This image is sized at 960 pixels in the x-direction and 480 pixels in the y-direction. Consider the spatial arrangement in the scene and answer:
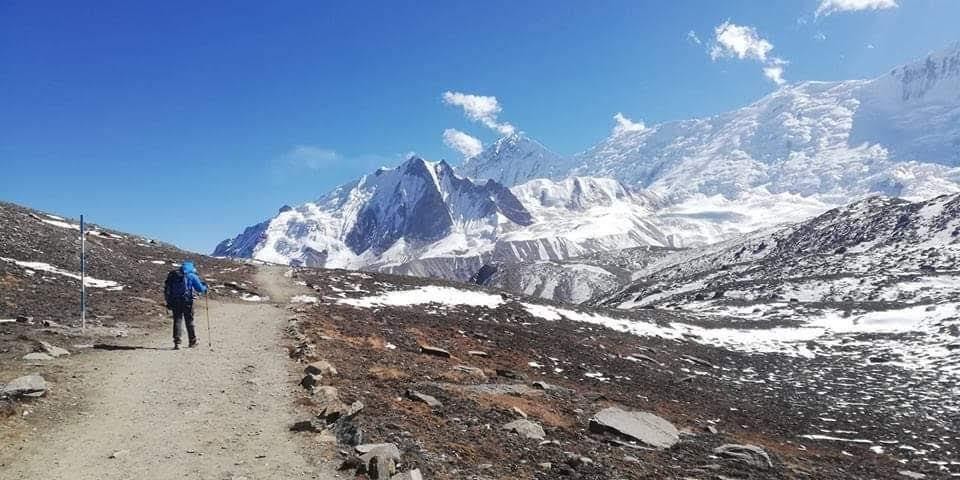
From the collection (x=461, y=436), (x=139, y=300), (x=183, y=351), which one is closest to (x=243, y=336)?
(x=183, y=351)

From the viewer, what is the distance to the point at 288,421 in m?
11.6

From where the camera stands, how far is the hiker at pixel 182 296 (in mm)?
18203

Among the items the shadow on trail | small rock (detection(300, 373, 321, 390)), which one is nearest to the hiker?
the shadow on trail

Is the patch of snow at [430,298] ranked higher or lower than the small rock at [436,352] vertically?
higher

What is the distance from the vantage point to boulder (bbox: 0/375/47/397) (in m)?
11.5

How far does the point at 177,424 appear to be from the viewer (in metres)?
11.3

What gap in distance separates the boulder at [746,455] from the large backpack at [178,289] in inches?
633

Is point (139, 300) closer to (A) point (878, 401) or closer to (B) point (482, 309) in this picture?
(B) point (482, 309)

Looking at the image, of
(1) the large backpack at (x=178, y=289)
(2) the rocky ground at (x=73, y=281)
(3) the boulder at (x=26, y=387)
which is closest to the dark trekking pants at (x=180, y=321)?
(1) the large backpack at (x=178, y=289)

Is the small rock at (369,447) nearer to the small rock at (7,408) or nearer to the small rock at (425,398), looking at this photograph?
the small rock at (425,398)

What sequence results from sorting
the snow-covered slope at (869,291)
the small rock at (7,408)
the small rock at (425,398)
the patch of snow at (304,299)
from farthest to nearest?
the snow-covered slope at (869,291) → the patch of snow at (304,299) → the small rock at (425,398) → the small rock at (7,408)

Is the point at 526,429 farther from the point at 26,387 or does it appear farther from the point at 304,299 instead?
the point at 304,299

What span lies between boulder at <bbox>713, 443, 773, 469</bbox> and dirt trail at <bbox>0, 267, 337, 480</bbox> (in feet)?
30.8

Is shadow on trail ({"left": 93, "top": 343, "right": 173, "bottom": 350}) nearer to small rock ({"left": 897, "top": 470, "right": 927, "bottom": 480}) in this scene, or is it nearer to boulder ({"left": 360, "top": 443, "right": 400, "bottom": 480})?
boulder ({"left": 360, "top": 443, "right": 400, "bottom": 480})
